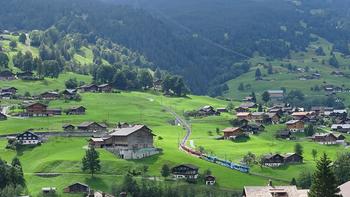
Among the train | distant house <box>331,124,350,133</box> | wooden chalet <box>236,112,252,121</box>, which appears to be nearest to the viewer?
the train

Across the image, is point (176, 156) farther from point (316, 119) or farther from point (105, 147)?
point (316, 119)

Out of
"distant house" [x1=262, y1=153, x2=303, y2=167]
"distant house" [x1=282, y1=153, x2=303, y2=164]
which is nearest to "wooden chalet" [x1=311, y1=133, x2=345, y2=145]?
"distant house" [x1=282, y1=153, x2=303, y2=164]

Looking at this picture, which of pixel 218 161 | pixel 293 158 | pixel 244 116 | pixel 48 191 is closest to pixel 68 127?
pixel 218 161

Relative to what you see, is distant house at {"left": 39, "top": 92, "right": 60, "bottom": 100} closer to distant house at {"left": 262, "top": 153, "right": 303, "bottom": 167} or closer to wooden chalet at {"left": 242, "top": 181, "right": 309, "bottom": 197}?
distant house at {"left": 262, "top": 153, "right": 303, "bottom": 167}

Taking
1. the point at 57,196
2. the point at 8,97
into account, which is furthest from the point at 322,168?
the point at 8,97

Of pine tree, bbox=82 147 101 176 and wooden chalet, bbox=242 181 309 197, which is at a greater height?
wooden chalet, bbox=242 181 309 197

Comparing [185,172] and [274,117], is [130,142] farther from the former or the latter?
[274,117]
